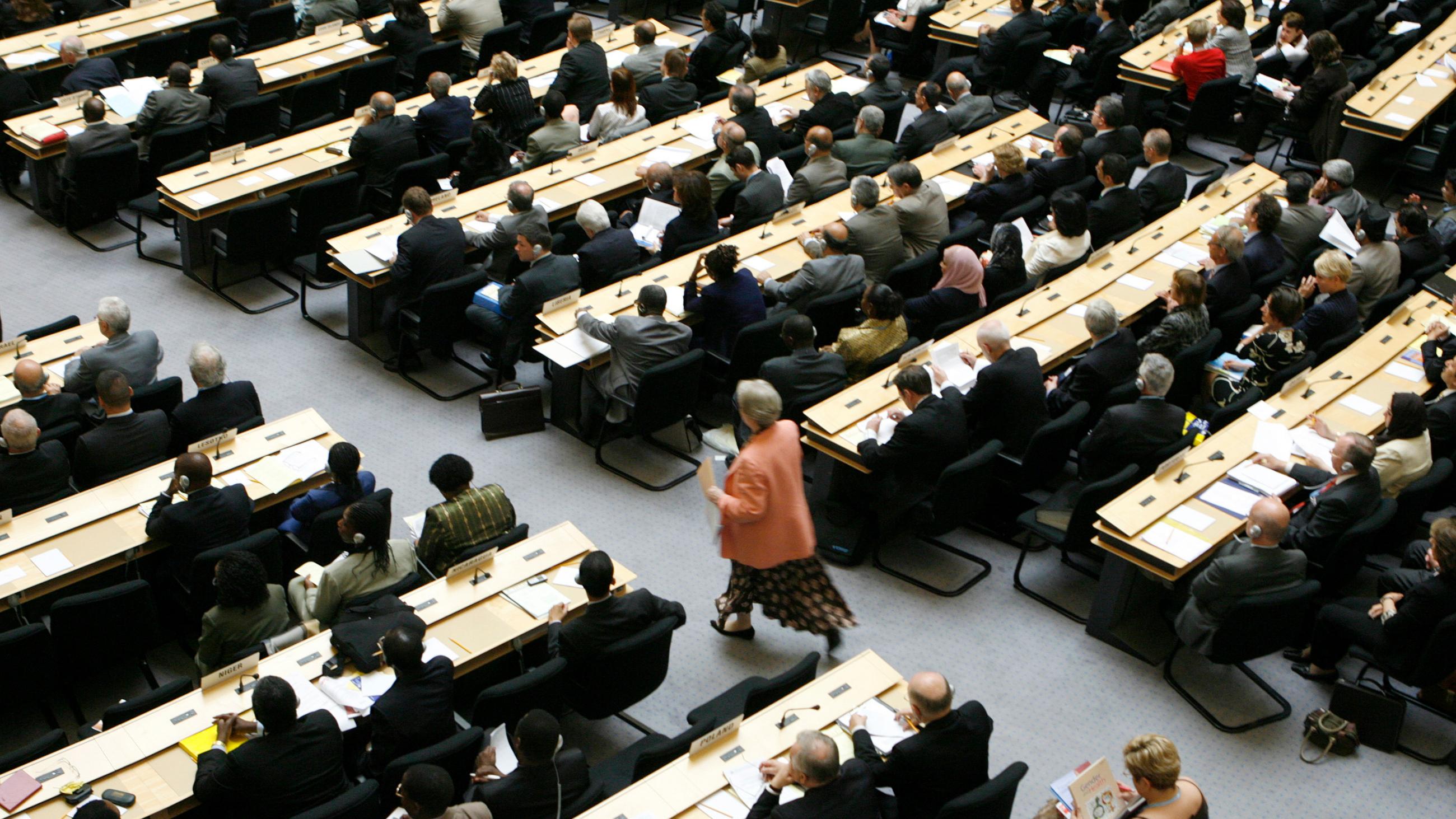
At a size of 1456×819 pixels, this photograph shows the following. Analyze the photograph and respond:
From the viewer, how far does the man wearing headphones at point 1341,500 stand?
20.9 feet

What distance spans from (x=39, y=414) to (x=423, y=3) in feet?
23.2

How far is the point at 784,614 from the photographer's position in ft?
21.2

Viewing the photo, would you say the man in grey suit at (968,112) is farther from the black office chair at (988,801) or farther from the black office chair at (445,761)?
the black office chair at (445,761)

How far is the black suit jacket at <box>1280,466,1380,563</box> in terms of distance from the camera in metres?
6.37

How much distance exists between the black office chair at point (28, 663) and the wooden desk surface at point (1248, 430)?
4830 millimetres

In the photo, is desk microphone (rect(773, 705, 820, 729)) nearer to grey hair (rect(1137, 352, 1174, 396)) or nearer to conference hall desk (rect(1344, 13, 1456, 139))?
grey hair (rect(1137, 352, 1174, 396))

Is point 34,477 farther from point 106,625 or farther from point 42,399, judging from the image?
point 106,625

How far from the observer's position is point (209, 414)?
22.6ft

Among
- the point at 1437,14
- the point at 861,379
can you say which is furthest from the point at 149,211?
the point at 1437,14

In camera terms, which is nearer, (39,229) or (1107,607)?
(1107,607)

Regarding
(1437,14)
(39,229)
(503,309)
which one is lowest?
(39,229)

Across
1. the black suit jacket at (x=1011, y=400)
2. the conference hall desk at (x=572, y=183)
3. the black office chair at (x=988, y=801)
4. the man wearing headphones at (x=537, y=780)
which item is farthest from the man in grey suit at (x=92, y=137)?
the black office chair at (x=988, y=801)

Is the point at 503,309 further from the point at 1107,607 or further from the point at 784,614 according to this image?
the point at 1107,607

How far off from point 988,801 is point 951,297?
4.10 metres
